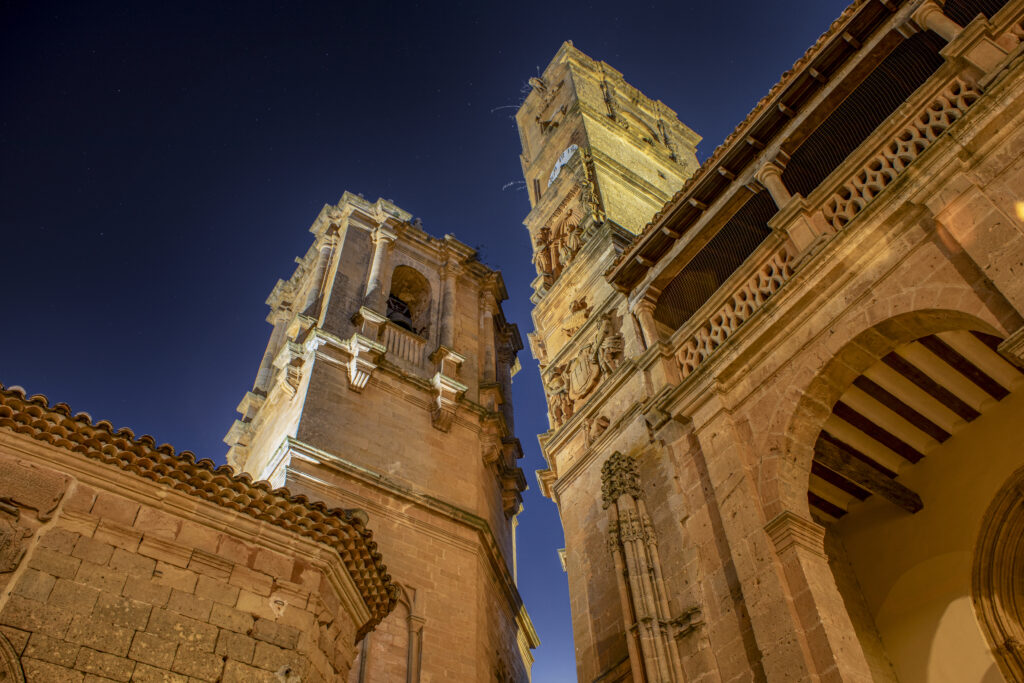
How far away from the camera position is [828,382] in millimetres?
8344

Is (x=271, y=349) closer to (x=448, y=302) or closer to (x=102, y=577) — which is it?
(x=448, y=302)

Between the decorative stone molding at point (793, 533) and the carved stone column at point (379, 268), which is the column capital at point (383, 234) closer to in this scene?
the carved stone column at point (379, 268)

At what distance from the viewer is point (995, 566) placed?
28.4 ft

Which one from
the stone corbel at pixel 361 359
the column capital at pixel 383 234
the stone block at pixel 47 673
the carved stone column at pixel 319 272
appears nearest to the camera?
the stone block at pixel 47 673

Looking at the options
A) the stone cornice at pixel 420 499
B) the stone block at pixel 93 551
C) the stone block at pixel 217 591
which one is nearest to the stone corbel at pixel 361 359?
the stone cornice at pixel 420 499

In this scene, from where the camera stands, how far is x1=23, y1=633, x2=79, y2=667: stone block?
4.98 m

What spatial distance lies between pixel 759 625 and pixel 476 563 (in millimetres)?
6185

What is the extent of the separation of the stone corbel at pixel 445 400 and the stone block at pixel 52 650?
975cm

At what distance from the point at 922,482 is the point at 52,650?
31.1 ft

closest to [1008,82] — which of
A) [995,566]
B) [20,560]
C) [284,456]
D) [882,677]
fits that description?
[995,566]

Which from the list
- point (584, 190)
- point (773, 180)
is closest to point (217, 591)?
point (773, 180)

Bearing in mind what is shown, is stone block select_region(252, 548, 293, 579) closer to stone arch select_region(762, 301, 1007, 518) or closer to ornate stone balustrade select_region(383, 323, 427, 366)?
stone arch select_region(762, 301, 1007, 518)

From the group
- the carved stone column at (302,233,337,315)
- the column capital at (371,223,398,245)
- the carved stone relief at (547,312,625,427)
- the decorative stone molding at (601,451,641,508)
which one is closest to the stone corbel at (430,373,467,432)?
the carved stone relief at (547,312,625,427)

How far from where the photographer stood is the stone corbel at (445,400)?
14797mm
